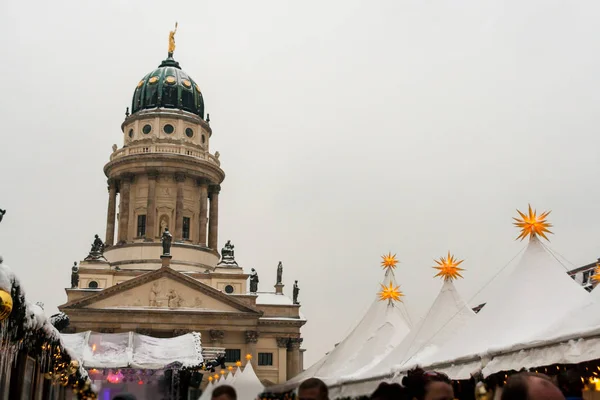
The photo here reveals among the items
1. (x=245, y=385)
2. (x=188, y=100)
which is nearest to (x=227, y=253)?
(x=188, y=100)

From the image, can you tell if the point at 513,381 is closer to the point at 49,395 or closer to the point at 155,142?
the point at 49,395

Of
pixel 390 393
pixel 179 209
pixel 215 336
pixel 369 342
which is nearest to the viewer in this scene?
pixel 390 393

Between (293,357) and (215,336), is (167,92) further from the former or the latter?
(293,357)

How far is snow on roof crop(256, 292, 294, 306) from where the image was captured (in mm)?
64625

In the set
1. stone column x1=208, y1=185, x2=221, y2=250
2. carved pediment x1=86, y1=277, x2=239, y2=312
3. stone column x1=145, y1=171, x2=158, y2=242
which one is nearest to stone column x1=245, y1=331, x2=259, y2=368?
carved pediment x1=86, y1=277, x2=239, y2=312

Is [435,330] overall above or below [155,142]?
below

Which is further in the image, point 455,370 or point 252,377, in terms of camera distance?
point 252,377

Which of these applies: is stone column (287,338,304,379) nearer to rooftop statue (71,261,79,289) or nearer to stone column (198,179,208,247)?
stone column (198,179,208,247)

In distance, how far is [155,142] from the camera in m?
69.4

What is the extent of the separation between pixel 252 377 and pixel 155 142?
130ft

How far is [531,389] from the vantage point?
2656mm

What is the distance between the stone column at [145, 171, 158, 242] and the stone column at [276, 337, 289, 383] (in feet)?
47.1

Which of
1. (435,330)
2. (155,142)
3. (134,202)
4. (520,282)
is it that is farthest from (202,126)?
(520,282)

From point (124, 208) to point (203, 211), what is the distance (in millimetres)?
7135
